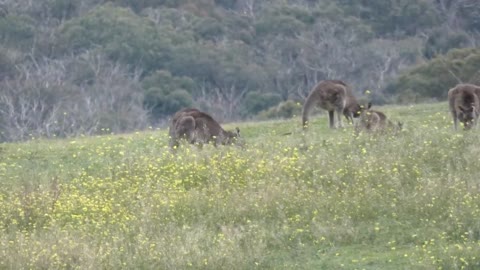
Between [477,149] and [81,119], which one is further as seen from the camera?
[81,119]

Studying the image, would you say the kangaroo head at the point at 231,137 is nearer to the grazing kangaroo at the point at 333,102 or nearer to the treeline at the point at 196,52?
the grazing kangaroo at the point at 333,102

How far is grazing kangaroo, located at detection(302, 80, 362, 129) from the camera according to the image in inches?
766

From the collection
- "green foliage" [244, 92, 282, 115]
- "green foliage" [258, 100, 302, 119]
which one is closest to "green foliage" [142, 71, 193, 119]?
"green foliage" [244, 92, 282, 115]

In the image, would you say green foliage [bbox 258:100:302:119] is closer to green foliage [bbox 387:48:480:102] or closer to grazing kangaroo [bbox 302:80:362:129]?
green foliage [bbox 387:48:480:102]

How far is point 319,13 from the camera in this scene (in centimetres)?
4662

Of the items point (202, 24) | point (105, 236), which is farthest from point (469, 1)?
point (105, 236)

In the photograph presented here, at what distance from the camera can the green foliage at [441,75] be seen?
30.0 m

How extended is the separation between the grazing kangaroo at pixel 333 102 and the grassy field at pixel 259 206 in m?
2.19

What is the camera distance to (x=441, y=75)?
3098cm

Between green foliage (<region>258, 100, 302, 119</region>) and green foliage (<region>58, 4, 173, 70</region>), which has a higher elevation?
green foliage (<region>58, 4, 173, 70</region>)

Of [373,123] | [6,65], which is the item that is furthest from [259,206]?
[6,65]

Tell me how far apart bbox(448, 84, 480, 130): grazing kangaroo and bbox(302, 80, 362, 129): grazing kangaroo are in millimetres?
2433

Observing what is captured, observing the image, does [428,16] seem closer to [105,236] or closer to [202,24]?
[202,24]

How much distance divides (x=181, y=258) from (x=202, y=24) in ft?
116
